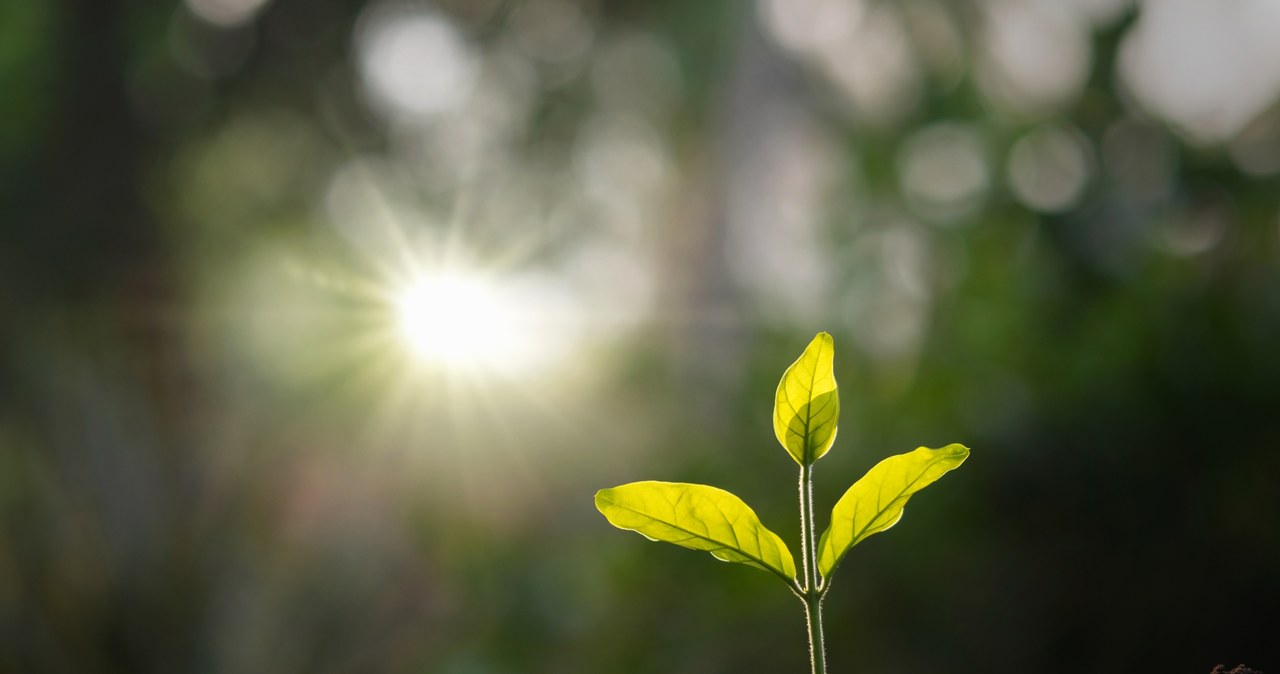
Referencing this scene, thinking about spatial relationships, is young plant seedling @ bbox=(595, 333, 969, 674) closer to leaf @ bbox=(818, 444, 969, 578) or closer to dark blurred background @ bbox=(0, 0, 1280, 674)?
leaf @ bbox=(818, 444, 969, 578)

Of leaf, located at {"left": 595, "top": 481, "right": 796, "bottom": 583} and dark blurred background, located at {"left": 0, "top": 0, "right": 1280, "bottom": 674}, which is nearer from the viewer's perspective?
leaf, located at {"left": 595, "top": 481, "right": 796, "bottom": 583}

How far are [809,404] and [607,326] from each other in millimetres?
6871

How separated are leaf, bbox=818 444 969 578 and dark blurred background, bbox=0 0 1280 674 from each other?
6.77 ft

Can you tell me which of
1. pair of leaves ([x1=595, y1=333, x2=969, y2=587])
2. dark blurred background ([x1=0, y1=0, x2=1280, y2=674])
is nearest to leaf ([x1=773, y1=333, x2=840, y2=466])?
pair of leaves ([x1=595, y1=333, x2=969, y2=587])

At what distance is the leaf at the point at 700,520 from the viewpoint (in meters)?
0.37

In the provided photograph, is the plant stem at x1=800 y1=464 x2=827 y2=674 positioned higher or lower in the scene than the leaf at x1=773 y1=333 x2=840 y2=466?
lower

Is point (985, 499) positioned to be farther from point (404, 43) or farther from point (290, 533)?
point (404, 43)

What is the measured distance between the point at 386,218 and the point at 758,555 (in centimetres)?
793

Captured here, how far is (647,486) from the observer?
368mm

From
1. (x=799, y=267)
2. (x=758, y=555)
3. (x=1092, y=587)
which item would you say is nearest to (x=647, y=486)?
(x=758, y=555)

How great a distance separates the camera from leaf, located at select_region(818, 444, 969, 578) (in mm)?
371

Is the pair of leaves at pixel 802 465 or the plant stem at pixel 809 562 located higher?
the pair of leaves at pixel 802 465

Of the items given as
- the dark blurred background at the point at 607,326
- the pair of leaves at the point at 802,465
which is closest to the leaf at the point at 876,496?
the pair of leaves at the point at 802,465

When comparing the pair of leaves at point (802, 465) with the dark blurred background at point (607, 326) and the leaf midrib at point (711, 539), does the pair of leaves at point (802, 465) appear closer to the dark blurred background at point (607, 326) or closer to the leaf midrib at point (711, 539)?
the leaf midrib at point (711, 539)
